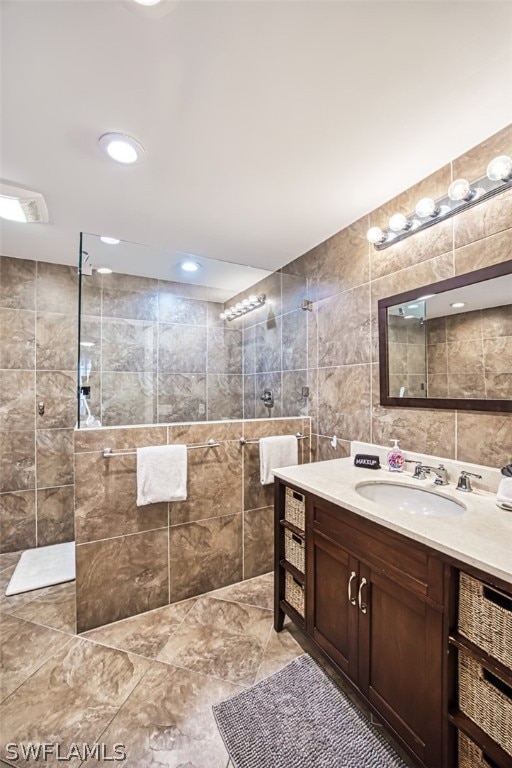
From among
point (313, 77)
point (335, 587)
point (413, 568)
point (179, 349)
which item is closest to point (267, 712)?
point (335, 587)

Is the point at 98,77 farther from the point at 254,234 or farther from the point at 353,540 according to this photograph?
the point at 353,540

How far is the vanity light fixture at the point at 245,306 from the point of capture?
9.18ft

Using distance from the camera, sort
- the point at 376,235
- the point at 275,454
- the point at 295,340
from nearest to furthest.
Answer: the point at 376,235, the point at 275,454, the point at 295,340

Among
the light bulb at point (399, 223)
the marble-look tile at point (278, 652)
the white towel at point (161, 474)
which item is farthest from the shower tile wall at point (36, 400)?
the light bulb at point (399, 223)

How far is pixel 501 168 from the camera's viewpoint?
1.23 metres

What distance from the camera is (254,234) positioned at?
7.43 feet

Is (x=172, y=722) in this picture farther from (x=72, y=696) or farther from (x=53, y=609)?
(x=53, y=609)

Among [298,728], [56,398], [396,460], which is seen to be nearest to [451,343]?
[396,460]

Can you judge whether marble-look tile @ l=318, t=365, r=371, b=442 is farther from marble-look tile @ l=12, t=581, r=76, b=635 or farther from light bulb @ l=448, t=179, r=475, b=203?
marble-look tile @ l=12, t=581, r=76, b=635

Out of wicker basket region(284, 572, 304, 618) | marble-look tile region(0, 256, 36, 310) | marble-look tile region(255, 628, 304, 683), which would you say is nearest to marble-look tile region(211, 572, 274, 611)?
marble-look tile region(255, 628, 304, 683)

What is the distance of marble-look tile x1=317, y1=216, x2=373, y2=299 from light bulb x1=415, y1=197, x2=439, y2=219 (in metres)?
0.43

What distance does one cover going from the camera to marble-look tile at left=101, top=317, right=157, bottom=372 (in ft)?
7.24

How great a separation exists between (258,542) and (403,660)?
1.39 metres

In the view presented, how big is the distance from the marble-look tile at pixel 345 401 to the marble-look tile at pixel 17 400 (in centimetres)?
242
